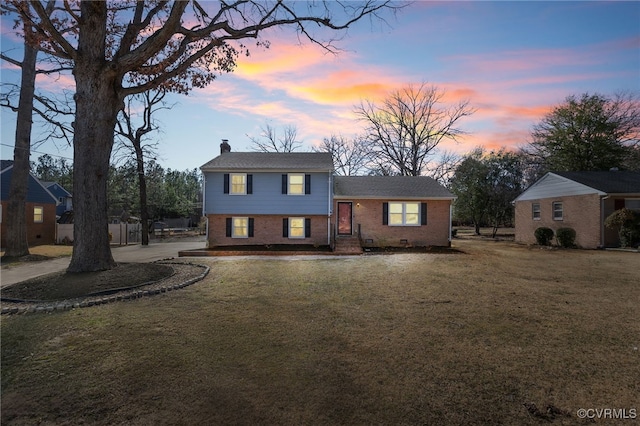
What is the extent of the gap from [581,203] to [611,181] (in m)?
2.77

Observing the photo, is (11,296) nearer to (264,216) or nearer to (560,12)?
(264,216)

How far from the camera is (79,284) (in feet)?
25.6

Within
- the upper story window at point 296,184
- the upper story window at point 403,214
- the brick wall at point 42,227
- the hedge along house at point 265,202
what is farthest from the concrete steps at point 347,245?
the brick wall at point 42,227

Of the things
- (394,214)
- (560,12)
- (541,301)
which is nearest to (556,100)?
(394,214)

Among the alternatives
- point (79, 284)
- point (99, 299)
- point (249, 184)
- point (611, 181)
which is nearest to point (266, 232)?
point (249, 184)

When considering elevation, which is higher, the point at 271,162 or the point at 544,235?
the point at 271,162

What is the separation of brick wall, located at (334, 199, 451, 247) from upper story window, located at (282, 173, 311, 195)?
2.13 meters

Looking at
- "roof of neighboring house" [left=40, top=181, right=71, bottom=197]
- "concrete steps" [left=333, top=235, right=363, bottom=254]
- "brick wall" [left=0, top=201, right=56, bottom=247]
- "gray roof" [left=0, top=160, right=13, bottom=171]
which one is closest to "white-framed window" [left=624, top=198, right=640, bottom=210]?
"concrete steps" [left=333, top=235, right=363, bottom=254]

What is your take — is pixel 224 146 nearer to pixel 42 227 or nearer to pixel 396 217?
pixel 396 217

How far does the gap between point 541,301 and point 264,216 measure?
1423 centimetres

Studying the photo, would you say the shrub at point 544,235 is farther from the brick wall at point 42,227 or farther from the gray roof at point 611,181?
the brick wall at point 42,227

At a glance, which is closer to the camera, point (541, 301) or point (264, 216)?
point (541, 301)

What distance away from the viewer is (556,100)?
33.5m

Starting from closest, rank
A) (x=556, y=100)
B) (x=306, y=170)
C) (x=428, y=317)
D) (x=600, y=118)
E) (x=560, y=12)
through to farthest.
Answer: (x=428, y=317)
(x=560, y=12)
(x=306, y=170)
(x=600, y=118)
(x=556, y=100)
